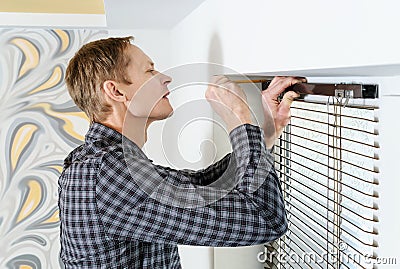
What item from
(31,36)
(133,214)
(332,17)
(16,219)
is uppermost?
(31,36)

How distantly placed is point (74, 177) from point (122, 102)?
0.24 meters

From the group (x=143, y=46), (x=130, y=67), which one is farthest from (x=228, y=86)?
(x=143, y=46)

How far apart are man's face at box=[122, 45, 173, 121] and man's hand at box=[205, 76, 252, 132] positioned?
15 centimetres

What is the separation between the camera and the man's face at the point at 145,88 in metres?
1.28

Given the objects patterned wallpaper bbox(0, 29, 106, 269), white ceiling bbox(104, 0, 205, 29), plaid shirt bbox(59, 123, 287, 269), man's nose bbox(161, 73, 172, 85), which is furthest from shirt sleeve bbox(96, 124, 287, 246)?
patterned wallpaper bbox(0, 29, 106, 269)

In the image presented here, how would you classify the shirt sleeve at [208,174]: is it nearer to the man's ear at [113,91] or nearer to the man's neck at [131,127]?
the man's neck at [131,127]

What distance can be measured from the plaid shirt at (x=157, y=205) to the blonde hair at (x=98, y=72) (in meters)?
0.12

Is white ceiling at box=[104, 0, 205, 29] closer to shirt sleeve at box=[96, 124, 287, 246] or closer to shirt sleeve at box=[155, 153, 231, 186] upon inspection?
shirt sleeve at box=[155, 153, 231, 186]

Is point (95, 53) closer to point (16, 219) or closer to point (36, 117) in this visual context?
point (36, 117)

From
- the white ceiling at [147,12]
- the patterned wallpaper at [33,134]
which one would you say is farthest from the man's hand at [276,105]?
the patterned wallpaper at [33,134]

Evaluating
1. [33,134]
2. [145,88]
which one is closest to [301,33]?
[145,88]

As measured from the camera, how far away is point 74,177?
3.69 feet

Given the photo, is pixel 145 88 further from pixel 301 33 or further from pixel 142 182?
pixel 301 33

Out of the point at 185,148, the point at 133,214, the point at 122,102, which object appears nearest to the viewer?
the point at 133,214
